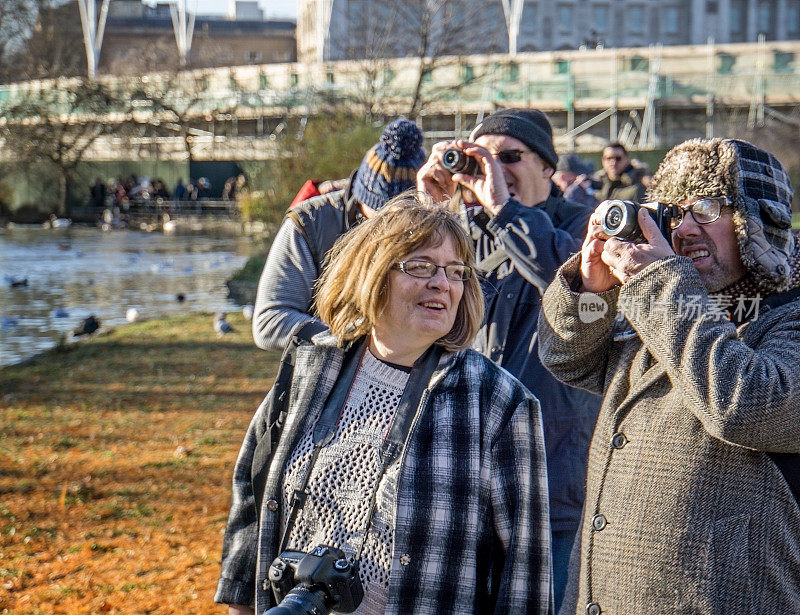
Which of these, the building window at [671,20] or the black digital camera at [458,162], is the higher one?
the building window at [671,20]

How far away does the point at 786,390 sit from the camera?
7.41 ft

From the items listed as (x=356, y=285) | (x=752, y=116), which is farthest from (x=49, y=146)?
(x=356, y=285)

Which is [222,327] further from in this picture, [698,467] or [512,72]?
[512,72]

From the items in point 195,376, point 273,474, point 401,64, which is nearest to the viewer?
point 273,474

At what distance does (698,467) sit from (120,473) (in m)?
5.41

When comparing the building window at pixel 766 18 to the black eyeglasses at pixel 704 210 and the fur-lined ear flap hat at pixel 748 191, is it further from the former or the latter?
the black eyeglasses at pixel 704 210

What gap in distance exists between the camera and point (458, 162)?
3.56 metres

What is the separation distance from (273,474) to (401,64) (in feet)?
86.9

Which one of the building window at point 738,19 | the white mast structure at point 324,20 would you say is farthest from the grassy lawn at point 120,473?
the building window at point 738,19

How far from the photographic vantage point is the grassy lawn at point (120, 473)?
17.6 feet

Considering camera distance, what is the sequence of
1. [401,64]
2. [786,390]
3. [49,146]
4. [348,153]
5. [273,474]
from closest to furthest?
[786,390] < [273,474] < [348,153] < [401,64] < [49,146]

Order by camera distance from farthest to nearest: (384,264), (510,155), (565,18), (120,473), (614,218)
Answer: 1. (565,18)
2. (120,473)
3. (510,155)
4. (384,264)
5. (614,218)

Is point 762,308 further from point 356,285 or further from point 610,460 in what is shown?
point 356,285

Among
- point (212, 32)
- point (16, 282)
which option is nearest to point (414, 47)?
point (16, 282)
